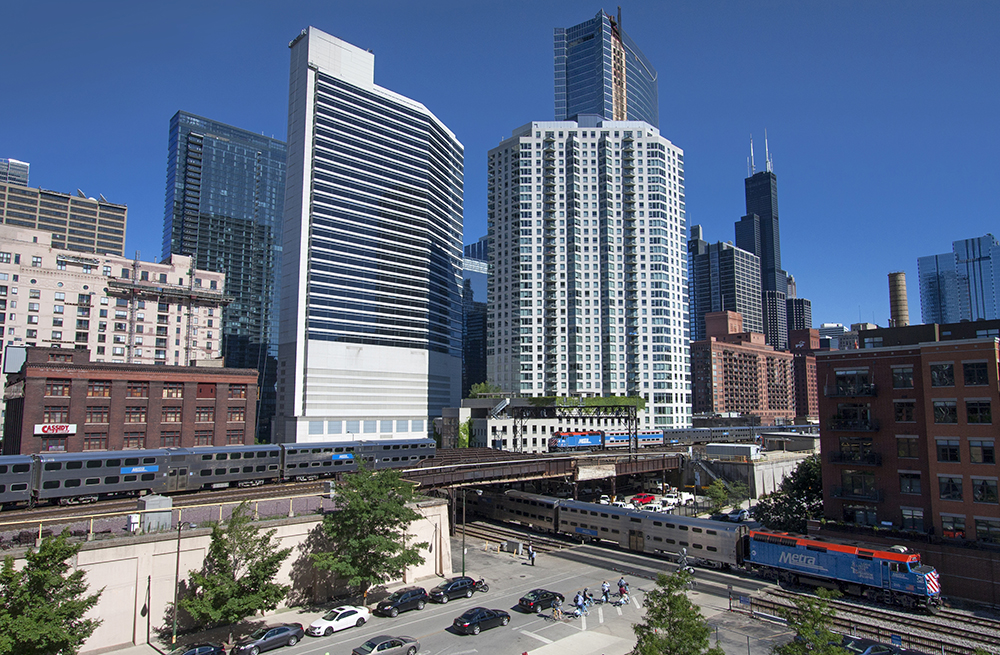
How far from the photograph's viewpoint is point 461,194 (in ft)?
589

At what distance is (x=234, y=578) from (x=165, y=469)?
24.0 meters

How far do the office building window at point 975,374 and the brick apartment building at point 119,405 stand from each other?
86.7 metres

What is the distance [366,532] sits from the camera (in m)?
41.4

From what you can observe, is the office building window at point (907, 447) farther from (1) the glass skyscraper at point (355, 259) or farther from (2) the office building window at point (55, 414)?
(1) the glass skyscraper at point (355, 259)

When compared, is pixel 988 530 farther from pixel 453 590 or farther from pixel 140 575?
pixel 140 575

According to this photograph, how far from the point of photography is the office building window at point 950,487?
4709cm

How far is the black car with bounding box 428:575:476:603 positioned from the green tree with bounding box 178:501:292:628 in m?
11.8

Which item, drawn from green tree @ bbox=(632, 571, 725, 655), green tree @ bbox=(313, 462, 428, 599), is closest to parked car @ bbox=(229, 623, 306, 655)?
green tree @ bbox=(313, 462, 428, 599)

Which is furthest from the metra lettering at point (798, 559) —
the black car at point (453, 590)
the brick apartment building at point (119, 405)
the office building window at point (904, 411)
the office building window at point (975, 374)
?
the brick apartment building at point (119, 405)

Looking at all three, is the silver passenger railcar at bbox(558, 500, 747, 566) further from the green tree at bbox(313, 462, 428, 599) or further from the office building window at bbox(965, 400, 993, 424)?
the green tree at bbox(313, 462, 428, 599)

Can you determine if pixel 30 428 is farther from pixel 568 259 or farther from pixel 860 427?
pixel 568 259

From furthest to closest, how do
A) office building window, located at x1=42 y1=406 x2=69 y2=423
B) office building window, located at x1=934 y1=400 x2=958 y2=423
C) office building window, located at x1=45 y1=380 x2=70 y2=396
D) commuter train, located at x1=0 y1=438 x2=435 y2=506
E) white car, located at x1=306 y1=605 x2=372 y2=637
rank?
A: office building window, located at x1=45 y1=380 x2=70 y2=396 → office building window, located at x1=42 y1=406 x2=69 y2=423 → commuter train, located at x1=0 y1=438 x2=435 y2=506 → office building window, located at x1=934 y1=400 x2=958 y2=423 → white car, located at x1=306 y1=605 x2=372 y2=637

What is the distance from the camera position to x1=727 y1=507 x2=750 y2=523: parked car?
7388 cm

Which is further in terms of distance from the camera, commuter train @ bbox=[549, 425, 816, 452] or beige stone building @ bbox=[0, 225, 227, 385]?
commuter train @ bbox=[549, 425, 816, 452]
